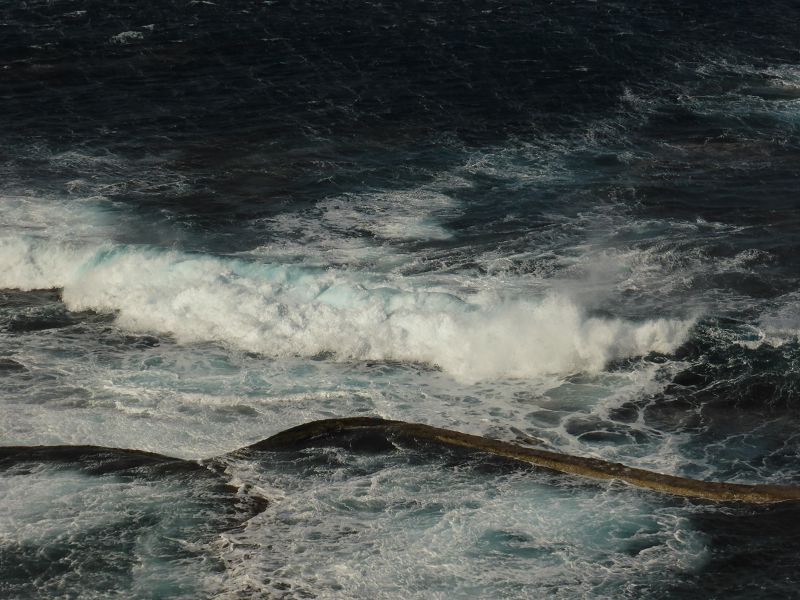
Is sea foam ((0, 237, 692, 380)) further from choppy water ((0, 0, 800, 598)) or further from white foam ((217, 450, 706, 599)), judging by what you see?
white foam ((217, 450, 706, 599))

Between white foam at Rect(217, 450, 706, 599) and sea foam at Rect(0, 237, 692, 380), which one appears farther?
sea foam at Rect(0, 237, 692, 380)

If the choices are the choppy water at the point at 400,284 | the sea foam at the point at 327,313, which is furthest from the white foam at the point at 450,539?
the sea foam at the point at 327,313

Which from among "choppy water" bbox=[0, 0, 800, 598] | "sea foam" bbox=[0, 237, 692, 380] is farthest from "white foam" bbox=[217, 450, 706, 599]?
"sea foam" bbox=[0, 237, 692, 380]

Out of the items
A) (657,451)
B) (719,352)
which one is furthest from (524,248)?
(657,451)

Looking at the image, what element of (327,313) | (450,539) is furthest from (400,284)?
(450,539)

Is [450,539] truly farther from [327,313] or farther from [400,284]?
[400,284]

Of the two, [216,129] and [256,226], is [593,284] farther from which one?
[216,129]

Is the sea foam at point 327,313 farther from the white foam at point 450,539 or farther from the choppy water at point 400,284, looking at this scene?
the white foam at point 450,539

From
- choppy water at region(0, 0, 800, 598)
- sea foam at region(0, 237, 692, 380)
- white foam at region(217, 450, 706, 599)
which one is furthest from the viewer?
sea foam at region(0, 237, 692, 380)
